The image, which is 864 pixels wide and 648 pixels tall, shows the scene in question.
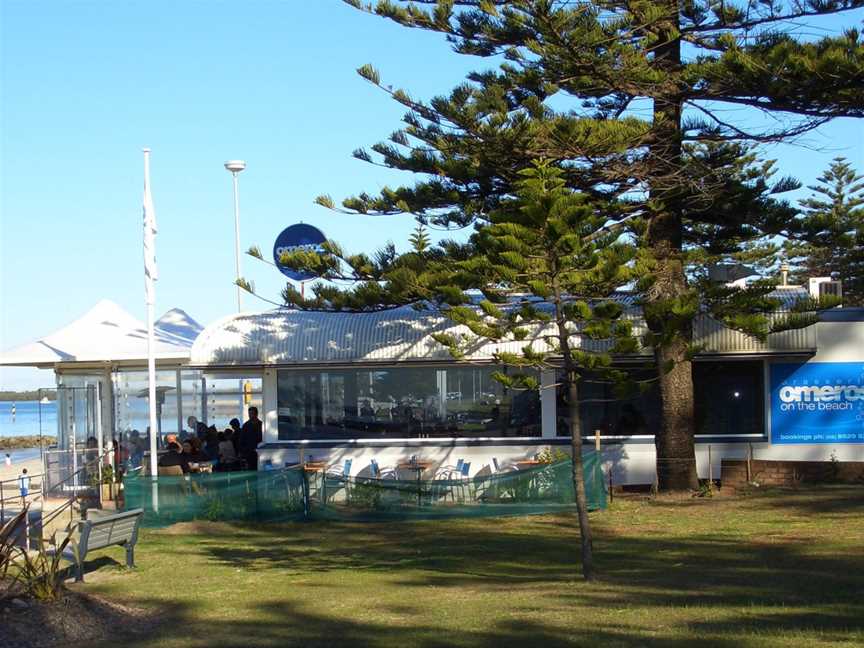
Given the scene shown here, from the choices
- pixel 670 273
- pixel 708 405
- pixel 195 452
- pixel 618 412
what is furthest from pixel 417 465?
pixel 670 273

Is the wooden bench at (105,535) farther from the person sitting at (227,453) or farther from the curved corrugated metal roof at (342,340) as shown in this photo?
the person sitting at (227,453)

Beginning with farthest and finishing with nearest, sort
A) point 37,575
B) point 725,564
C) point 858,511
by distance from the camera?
point 858,511 → point 725,564 → point 37,575

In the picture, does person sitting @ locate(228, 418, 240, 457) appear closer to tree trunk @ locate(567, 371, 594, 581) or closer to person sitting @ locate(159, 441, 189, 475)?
person sitting @ locate(159, 441, 189, 475)

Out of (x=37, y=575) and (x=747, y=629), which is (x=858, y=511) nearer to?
(x=747, y=629)

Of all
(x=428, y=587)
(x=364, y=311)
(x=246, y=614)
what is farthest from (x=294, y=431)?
(x=246, y=614)

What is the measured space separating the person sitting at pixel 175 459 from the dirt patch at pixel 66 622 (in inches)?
417

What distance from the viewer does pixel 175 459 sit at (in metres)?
20.8

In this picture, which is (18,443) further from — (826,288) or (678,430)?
(678,430)

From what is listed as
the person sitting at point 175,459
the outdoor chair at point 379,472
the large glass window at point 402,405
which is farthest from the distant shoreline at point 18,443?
the outdoor chair at point 379,472

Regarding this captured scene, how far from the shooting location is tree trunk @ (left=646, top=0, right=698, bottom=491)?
57.7 feet

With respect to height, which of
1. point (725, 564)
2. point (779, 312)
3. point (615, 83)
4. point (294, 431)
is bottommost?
point (725, 564)

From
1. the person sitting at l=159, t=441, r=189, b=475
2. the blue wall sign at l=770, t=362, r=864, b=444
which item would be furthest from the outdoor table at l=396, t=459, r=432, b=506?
the blue wall sign at l=770, t=362, r=864, b=444

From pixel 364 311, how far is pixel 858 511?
28.3 ft

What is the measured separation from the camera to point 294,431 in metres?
21.2
